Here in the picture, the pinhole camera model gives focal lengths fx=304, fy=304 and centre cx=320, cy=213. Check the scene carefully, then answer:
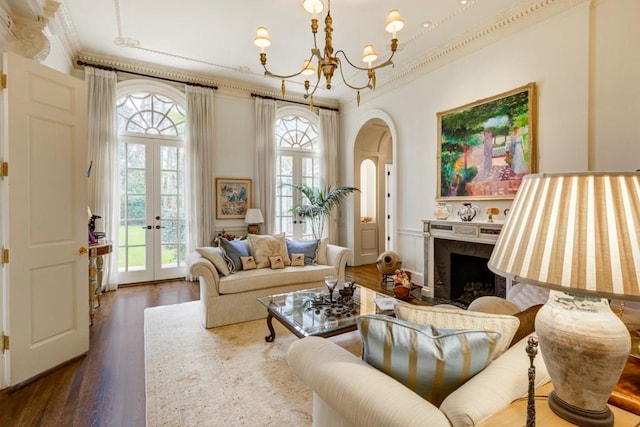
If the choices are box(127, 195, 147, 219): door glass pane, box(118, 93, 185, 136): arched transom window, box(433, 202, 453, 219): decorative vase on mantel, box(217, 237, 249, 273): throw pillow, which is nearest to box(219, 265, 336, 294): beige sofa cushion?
box(217, 237, 249, 273): throw pillow

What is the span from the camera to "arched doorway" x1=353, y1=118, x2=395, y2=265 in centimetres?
666

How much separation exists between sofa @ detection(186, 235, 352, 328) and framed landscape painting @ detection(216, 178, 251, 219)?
1804mm

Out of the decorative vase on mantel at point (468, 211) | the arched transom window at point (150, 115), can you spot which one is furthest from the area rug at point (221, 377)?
the arched transom window at point (150, 115)

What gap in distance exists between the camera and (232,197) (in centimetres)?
573

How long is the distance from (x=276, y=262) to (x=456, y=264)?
101 inches

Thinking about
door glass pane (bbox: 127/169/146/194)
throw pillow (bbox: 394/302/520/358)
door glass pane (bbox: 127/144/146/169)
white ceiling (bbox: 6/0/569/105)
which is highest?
white ceiling (bbox: 6/0/569/105)

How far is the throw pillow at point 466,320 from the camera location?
1.18m

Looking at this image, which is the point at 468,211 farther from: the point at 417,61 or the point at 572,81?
the point at 417,61

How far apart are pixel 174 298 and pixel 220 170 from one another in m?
2.40

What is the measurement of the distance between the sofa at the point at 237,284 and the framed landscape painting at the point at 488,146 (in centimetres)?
221

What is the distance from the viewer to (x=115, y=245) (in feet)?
15.6

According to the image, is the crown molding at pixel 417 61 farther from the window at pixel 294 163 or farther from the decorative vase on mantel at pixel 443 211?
the decorative vase on mantel at pixel 443 211

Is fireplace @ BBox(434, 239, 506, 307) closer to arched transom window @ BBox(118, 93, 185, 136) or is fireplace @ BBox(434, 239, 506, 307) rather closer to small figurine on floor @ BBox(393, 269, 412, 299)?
small figurine on floor @ BBox(393, 269, 412, 299)

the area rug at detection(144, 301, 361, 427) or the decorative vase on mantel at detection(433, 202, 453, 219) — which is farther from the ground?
the decorative vase on mantel at detection(433, 202, 453, 219)
